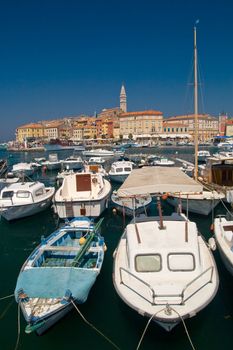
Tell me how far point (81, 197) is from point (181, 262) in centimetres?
1013

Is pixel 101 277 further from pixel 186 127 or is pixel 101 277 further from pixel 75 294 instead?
pixel 186 127

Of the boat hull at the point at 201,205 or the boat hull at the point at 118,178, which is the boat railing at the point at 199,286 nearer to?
the boat hull at the point at 201,205

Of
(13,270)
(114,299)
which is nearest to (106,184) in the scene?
(13,270)

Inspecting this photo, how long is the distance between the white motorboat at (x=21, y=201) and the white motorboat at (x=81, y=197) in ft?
5.15

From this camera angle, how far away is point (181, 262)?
8.16 meters

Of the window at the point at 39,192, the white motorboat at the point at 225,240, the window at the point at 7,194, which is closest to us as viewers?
the white motorboat at the point at 225,240

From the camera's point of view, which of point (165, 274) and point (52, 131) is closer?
point (165, 274)

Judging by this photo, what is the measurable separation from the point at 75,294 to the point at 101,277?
2.98 m

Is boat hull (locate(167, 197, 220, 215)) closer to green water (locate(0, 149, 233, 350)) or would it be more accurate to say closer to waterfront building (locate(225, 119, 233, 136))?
green water (locate(0, 149, 233, 350))

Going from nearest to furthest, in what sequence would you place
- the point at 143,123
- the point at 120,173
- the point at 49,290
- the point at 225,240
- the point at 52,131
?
the point at 49,290
the point at 225,240
the point at 120,173
the point at 143,123
the point at 52,131

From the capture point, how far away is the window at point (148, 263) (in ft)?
26.8

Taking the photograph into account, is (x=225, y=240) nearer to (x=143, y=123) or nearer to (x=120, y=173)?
(x=120, y=173)

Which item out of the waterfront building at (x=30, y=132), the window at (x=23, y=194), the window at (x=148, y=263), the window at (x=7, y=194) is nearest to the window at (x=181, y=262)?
the window at (x=148, y=263)

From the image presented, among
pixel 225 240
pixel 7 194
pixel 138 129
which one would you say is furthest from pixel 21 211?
pixel 138 129
